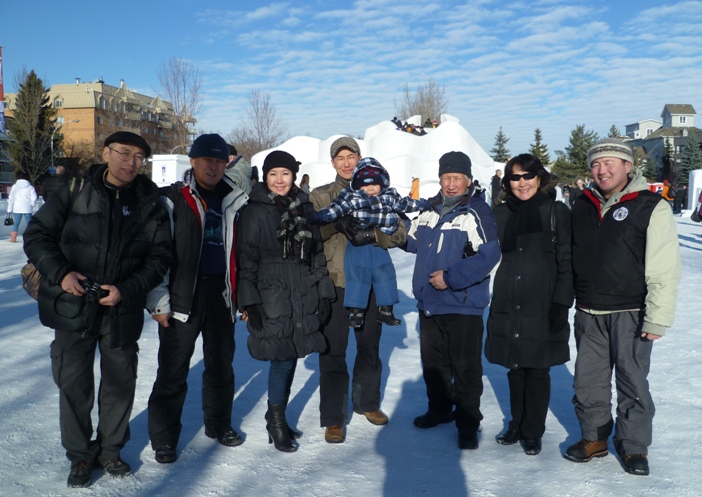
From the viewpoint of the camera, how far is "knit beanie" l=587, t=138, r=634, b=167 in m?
3.11

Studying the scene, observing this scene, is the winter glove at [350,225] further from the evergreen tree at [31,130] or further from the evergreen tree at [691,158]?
the evergreen tree at [691,158]

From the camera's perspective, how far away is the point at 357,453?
332 centimetres

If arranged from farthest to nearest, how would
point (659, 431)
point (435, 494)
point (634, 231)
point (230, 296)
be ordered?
1. point (659, 431)
2. point (230, 296)
3. point (634, 231)
4. point (435, 494)

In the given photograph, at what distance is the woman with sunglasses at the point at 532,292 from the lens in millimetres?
3268

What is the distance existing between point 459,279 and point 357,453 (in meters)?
1.20

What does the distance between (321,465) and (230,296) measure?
3.60 feet

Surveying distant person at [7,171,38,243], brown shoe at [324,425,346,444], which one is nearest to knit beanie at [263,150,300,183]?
brown shoe at [324,425,346,444]

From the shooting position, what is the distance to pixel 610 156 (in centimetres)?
313

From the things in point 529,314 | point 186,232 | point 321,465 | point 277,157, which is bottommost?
point 321,465

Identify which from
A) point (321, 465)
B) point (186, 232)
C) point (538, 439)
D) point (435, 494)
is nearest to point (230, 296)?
point (186, 232)

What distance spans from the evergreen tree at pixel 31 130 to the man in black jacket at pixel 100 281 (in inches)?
1620

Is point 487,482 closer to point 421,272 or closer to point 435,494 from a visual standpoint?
point 435,494

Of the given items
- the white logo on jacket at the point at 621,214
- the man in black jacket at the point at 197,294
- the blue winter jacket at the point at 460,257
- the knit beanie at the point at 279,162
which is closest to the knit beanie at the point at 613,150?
the white logo on jacket at the point at 621,214

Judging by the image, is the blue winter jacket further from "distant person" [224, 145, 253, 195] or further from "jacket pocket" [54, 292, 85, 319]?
"distant person" [224, 145, 253, 195]
